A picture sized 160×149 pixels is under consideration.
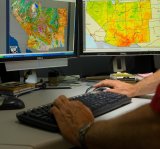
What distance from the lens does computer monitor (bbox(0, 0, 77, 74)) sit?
4.57 ft

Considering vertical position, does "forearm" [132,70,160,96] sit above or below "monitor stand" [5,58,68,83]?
below

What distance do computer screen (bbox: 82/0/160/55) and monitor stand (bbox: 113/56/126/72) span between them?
13 cm

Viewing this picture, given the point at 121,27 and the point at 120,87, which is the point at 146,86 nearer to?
the point at 120,87

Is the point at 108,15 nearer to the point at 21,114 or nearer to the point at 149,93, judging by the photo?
the point at 149,93

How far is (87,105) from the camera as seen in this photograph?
101cm

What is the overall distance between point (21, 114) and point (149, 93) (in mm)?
637

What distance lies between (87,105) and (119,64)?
3.20ft

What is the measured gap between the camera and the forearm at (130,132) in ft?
2.34

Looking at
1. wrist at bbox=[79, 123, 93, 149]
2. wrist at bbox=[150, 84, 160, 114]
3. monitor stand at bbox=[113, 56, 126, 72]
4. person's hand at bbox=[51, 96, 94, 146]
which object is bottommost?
wrist at bbox=[79, 123, 93, 149]

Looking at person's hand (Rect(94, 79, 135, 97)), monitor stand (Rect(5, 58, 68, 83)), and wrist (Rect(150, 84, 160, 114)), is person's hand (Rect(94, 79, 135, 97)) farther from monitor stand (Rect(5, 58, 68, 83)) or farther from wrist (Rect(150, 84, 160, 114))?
→ wrist (Rect(150, 84, 160, 114))

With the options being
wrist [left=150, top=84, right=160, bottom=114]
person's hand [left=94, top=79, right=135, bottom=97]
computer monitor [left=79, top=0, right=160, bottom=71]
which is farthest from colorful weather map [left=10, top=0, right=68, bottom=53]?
wrist [left=150, top=84, right=160, bottom=114]

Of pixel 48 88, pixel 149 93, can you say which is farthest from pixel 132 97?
pixel 48 88

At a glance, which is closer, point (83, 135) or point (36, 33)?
point (83, 135)

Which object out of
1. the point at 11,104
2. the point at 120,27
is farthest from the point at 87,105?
the point at 120,27
